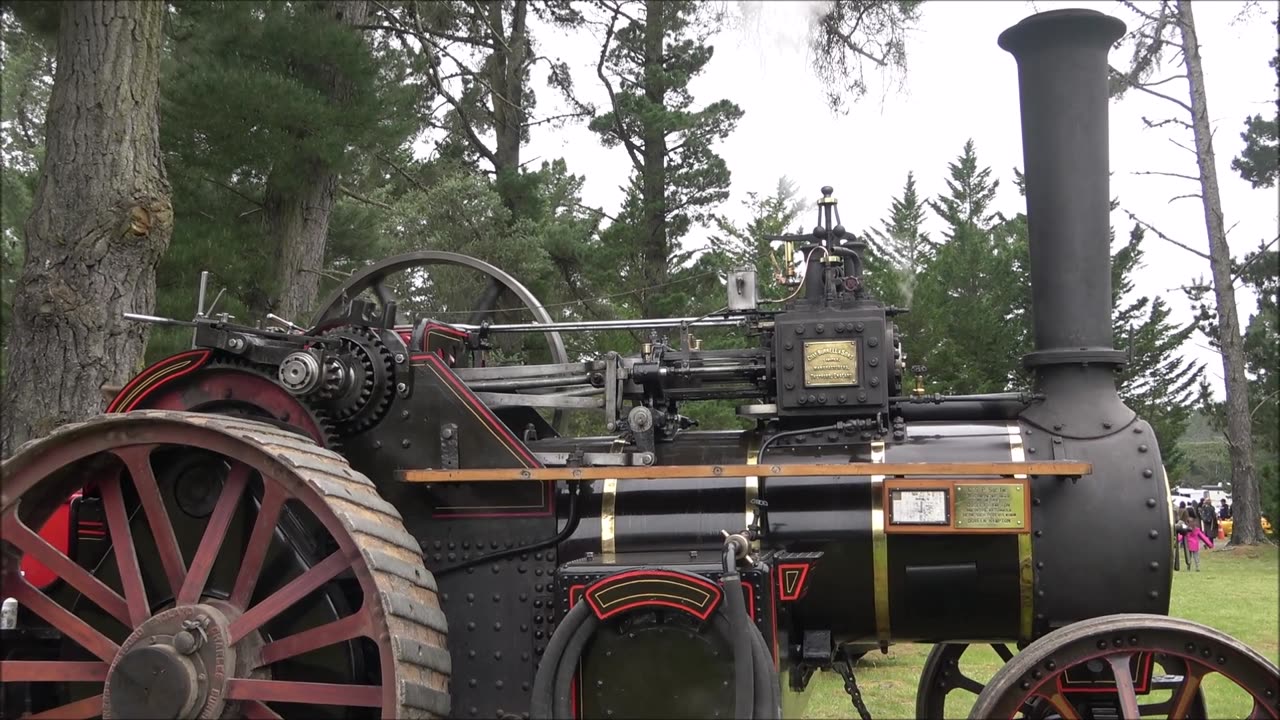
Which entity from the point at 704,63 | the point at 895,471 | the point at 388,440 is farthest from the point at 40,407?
the point at 704,63

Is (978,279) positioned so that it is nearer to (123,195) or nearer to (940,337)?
(940,337)

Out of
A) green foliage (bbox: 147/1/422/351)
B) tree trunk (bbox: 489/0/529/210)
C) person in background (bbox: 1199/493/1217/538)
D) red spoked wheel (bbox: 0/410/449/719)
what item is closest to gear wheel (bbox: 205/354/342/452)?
red spoked wheel (bbox: 0/410/449/719)

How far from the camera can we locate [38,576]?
398 centimetres

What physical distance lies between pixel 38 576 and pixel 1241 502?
16591 mm

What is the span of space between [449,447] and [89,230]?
2797 mm

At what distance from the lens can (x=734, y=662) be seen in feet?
10.8

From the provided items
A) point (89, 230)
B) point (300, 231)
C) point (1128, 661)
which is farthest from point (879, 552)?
point (300, 231)

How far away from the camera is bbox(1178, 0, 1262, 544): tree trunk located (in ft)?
52.9

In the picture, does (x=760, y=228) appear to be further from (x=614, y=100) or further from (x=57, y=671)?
(x=57, y=671)

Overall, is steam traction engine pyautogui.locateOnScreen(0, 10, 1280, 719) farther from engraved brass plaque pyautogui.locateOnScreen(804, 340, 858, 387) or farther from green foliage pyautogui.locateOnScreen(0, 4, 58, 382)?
green foliage pyautogui.locateOnScreen(0, 4, 58, 382)

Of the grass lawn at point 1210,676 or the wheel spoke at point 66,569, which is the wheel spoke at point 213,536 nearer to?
the wheel spoke at point 66,569

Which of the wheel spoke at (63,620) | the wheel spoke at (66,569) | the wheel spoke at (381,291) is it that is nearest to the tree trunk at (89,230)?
the wheel spoke at (381,291)

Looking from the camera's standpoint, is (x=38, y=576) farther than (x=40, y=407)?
No

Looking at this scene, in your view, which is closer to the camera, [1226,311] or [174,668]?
[174,668]
